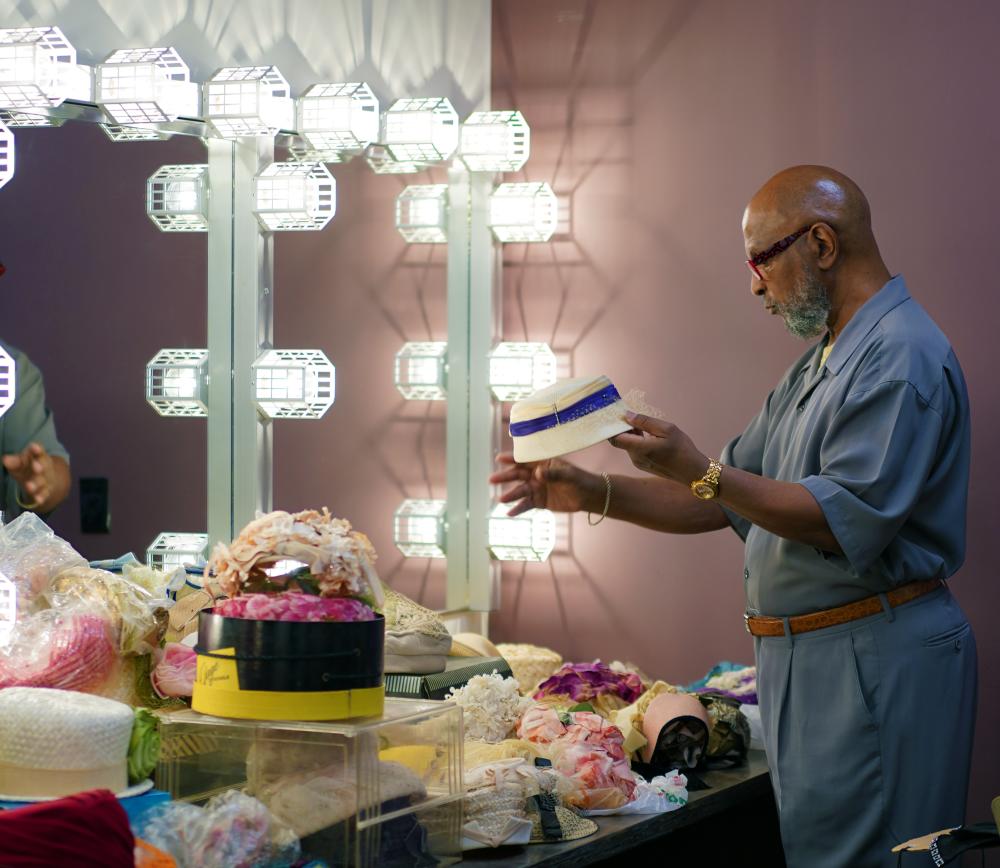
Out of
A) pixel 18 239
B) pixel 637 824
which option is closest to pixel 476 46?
pixel 18 239

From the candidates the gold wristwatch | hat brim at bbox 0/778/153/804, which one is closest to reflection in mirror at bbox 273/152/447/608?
the gold wristwatch

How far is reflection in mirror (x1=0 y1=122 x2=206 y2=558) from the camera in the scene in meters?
2.79

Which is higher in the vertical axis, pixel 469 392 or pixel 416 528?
pixel 469 392

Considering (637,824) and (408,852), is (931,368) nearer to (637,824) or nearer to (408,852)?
(637,824)

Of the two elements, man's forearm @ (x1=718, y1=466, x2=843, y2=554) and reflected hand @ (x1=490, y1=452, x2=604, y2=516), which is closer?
man's forearm @ (x1=718, y1=466, x2=843, y2=554)

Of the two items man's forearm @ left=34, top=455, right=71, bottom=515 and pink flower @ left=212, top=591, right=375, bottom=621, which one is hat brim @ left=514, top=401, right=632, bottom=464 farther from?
man's forearm @ left=34, top=455, right=71, bottom=515

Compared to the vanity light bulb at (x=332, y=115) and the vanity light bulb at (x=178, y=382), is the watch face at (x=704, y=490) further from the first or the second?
the vanity light bulb at (x=332, y=115)

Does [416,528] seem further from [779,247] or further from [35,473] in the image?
[779,247]

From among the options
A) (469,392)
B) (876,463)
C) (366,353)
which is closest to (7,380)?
(366,353)

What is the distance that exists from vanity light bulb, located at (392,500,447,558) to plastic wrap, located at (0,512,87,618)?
149 cm

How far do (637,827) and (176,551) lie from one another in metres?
1.18

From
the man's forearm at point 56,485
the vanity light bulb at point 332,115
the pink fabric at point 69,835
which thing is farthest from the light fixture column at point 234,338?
the pink fabric at point 69,835

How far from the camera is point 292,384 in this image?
10.7 ft

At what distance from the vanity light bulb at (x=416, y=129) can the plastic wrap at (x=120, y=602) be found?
5.44 feet
